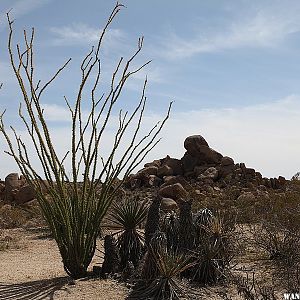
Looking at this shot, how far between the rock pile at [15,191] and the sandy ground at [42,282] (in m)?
14.1

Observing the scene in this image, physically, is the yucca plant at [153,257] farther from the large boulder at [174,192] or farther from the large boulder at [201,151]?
the large boulder at [201,151]

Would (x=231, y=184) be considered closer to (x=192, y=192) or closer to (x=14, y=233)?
(x=192, y=192)

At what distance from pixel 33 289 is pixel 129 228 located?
6.27 ft

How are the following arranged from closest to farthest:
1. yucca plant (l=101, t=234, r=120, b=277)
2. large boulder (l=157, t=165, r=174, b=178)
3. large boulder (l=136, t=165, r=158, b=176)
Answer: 1. yucca plant (l=101, t=234, r=120, b=277)
2. large boulder (l=157, t=165, r=174, b=178)
3. large boulder (l=136, t=165, r=158, b=176)

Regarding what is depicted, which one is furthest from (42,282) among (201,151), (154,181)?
(201,151)

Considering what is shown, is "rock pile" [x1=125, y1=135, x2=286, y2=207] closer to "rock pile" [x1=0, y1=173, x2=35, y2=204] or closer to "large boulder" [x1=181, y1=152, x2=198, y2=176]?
"large boulder" [x1=181, y1=152, x2=198, y2=176]

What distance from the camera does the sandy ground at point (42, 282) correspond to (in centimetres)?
719

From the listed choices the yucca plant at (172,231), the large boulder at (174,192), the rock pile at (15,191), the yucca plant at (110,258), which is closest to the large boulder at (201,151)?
the large boulder at (174,192)

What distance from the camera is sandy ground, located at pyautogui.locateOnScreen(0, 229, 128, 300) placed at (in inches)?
283

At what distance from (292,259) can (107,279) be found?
10.6ft

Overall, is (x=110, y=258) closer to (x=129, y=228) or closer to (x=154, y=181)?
(x=129, y=228)

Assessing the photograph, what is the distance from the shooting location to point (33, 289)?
7543 mm

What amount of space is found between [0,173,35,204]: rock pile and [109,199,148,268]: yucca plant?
58.9ft

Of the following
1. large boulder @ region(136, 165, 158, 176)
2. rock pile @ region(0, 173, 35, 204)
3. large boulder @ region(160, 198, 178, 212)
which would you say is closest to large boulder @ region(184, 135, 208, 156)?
large boulder @ region(136, 165, 158, 176)
